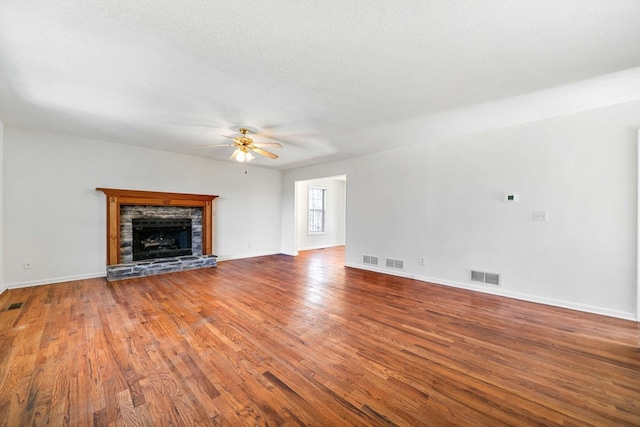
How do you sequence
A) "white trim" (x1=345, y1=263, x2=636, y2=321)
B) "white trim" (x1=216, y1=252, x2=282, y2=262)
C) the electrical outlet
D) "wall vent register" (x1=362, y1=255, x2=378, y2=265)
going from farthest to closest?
"white trim" (x1=216, y1=252, x2=282, y2=262) < "wall vent register" (x1=362, y1=255, x2=378, y2=265) < the electrical outlet < "white trim" (x1=345, y1=263, x2=636, y2=321)

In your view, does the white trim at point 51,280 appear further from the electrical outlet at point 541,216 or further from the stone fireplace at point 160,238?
the electrical outlet at point 541,216

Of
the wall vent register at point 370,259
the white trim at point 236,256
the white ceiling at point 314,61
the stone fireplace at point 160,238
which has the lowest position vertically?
the white trim at point 236,256

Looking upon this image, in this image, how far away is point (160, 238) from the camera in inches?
222

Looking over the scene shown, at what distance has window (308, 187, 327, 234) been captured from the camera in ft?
29.0

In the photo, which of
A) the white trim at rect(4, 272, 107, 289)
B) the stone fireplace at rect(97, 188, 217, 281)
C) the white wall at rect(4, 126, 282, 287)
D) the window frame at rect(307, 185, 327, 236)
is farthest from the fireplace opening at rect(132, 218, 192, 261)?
the window frame at rect(307, 185, 327, 236)

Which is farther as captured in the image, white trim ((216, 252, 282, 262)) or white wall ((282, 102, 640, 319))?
white trim ((216, 252, 282, 262))

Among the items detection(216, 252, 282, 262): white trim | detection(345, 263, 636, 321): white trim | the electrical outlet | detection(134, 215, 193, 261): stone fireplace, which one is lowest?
detection(216, 252, 282, 262): white trim

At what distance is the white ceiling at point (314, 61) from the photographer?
163cm

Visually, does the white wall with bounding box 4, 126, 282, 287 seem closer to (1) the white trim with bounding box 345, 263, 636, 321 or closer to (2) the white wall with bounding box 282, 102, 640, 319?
(2) the white wall with bounding box 282, 102, 640, 319

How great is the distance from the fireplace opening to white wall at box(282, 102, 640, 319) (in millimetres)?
4476

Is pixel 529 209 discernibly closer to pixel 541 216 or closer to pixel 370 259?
pixel 541 216

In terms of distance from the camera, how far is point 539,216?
3557 mm

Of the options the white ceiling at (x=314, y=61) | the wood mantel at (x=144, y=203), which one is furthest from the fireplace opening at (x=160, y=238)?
the white ceiling at (x=314, y=61)

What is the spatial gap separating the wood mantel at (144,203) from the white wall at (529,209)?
4.02 meters
